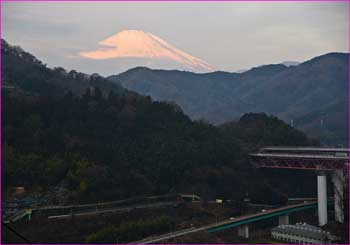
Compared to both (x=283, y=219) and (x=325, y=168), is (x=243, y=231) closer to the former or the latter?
(x=283, y=219)

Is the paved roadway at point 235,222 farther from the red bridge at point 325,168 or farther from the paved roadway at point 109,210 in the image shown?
the paved roadway at point 109,210

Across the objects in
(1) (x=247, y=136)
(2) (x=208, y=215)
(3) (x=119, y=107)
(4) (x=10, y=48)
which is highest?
(4) (x=10, y=48)

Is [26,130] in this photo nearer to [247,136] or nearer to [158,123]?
[158,123]

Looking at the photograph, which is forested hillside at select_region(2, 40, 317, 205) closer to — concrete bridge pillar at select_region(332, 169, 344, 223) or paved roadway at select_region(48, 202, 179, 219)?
paved roadway at select_region(48, 202, 179, 219)

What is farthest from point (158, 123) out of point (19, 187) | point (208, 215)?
point (19, 187)

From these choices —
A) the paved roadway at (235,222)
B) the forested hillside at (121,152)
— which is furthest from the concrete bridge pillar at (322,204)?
the forested hillside at (121,152)

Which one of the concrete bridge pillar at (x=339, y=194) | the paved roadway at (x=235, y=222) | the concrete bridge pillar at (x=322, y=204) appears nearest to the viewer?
the paved roadway at (x=235, y=222)

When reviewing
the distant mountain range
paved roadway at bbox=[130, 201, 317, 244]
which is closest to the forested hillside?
paved roadway at bbox=[130, 201, 317, 244]
